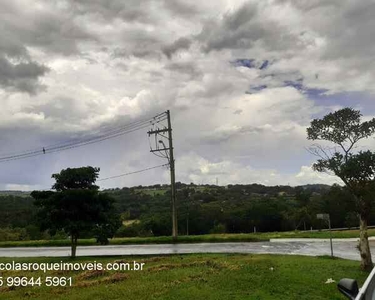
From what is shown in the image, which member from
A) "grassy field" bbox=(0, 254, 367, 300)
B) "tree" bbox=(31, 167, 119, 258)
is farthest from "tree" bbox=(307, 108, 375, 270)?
"tree" bbox=(31, 167, 119, 258)

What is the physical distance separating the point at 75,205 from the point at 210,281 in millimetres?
10314

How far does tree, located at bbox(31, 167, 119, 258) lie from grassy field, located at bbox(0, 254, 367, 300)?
11.3 feet

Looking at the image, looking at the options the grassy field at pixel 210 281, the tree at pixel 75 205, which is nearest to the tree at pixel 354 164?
→ the grassy field at pixel 210 281

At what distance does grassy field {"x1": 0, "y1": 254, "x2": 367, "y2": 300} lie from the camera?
11109 mm

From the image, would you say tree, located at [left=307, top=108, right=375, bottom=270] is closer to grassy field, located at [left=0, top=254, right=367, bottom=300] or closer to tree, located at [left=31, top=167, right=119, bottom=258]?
grassy field, located at [left=0, top=254, right=367, bottom=300]

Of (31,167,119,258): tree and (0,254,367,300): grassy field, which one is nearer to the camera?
(0,254,367,300): grassy field

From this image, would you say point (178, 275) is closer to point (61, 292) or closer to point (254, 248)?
point (61, 292)

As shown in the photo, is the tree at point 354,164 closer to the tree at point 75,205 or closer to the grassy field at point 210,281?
the grassy field at point 210,281

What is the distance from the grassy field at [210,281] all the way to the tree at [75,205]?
3.46 metres

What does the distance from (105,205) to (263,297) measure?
1253 centimetres

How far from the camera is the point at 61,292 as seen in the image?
40.3 ft

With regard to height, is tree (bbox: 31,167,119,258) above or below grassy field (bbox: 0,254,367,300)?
above

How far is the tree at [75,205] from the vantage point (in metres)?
20.1

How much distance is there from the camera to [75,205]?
20.5 m
